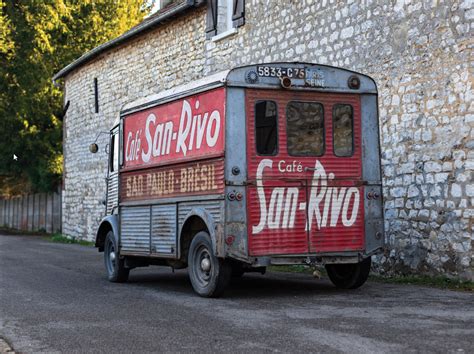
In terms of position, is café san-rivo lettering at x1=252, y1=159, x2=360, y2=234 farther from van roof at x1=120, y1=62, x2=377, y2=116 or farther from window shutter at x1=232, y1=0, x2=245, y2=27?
window shutter at x1=232, y1=0, x2=245, y2=27

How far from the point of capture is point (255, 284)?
12812 millimetres

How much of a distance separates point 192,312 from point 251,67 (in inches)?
129

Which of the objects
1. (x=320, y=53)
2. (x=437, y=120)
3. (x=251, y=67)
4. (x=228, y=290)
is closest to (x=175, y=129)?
(x=251, y=67)

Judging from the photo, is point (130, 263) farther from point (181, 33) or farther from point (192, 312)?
point (181, 33)

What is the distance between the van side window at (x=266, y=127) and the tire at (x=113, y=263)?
3790mm

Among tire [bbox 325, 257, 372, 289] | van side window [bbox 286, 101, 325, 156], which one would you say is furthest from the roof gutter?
tire [bbox 325, 257, 372, 289]

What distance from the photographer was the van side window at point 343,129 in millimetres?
11230

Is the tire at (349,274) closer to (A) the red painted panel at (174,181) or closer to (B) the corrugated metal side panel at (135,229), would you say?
(A) the red painted panel at (174,181)

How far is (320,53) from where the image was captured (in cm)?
1603

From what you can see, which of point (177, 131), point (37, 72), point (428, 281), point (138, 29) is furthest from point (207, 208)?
point (37, 72)

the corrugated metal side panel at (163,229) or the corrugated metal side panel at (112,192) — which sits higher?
the corrugated metal side panel at (112,192)

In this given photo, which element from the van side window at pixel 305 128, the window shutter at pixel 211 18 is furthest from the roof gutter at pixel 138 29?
the van side window at pixel 305 128

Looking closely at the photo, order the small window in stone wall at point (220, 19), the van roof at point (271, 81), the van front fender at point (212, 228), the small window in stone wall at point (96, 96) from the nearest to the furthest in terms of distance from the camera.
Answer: the van front fender at point (212, 228), the van roof at point (271, 81), the small window in stone wall at point (220, 19), the small window in stone wall at point (96, 96)

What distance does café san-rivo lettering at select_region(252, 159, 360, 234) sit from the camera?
10641 mm
